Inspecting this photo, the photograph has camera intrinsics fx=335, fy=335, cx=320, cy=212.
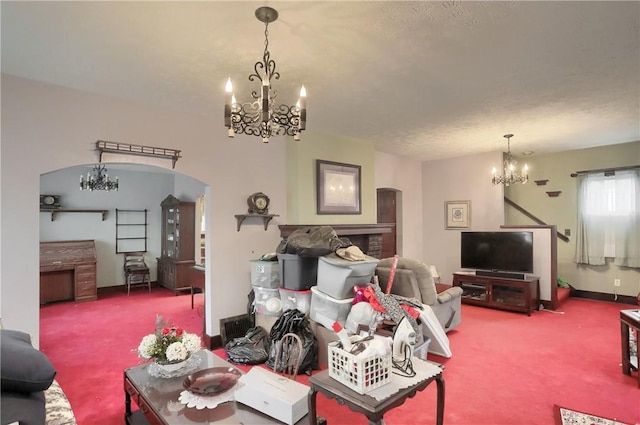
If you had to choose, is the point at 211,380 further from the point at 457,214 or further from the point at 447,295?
the point at 457,214

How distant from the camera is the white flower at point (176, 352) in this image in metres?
2.08

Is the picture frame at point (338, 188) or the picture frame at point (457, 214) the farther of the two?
the picture frame at point (457, 214)

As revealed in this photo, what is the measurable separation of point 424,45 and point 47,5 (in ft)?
7.45

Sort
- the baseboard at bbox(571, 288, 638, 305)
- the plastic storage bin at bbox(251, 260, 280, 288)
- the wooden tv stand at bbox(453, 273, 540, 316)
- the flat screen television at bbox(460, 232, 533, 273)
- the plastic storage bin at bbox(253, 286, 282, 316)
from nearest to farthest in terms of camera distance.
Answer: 1. the plastic storage bin at bbox(253, 286, 282, 316)
2. the plastic storage bin at bbox(251, 260, 280, 288)
3. the wooden tv stand at bbox(453, 273, 540, 316)
4. the flat screen television at bbox(460, 232, 533, 273)
5. the baseboard at bbox(571, 288, 638, 305)

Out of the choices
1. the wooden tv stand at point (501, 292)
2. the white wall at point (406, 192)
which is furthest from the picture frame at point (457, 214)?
the wooden tv stand at point (501, 292)

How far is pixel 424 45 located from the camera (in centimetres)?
230

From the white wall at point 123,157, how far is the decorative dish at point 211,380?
1687 mm

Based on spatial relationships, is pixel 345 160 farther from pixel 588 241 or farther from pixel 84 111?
pixel 588 241

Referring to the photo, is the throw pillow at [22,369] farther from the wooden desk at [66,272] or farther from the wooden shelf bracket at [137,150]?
the wooden desk at [66,272]

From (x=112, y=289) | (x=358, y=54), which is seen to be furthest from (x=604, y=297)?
(x=112, y=289)

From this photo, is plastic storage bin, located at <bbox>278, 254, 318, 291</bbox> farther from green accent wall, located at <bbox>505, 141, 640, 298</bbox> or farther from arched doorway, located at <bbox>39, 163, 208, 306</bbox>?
green accent wall, located at <bbox>505, 141, 640, 298</bbox>

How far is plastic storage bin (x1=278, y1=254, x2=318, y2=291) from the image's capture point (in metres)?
3.37

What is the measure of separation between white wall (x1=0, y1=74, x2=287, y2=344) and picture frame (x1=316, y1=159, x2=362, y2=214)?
1.69 feet

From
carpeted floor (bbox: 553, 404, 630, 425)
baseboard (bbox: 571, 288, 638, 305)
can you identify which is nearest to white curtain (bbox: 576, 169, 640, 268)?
baseboard (bbox: 571, 288, 638, 305)
